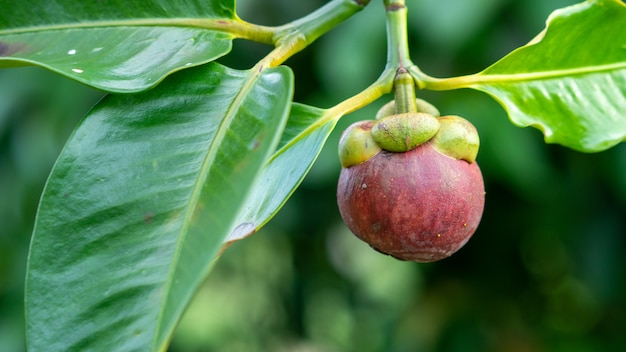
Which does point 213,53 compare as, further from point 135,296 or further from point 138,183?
point 135,296

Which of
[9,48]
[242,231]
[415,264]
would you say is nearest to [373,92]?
[242,231]

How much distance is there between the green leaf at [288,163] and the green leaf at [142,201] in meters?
0.09

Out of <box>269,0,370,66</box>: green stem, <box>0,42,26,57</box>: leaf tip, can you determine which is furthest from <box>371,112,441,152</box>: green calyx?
<box>0,42,26,57</box>: leaf tip

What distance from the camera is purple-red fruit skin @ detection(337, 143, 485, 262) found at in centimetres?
77

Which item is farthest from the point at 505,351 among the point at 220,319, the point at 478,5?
the point at 478,5

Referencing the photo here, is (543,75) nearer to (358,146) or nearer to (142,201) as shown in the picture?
(358,146)

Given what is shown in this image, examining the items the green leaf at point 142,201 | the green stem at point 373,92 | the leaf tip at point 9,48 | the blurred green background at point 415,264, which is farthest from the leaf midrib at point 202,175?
the blurred green background at point 415,264

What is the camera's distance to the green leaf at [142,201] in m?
0.61

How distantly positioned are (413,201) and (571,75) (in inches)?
9.4

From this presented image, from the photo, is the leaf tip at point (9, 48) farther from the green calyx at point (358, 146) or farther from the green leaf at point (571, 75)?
the green leaf at point (571, 75)

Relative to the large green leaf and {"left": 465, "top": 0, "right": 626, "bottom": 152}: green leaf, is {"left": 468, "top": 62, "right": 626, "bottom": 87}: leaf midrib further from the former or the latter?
the large green leaf

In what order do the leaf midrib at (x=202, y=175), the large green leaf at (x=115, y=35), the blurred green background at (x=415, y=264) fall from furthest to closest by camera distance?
the blurred green background at (x=415, y=264), the large green leaf at (x=115, y=35), the leaf midrib at (x=202, y=175)

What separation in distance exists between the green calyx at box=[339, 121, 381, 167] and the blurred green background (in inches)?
33.2

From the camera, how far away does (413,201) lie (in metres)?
0.77
